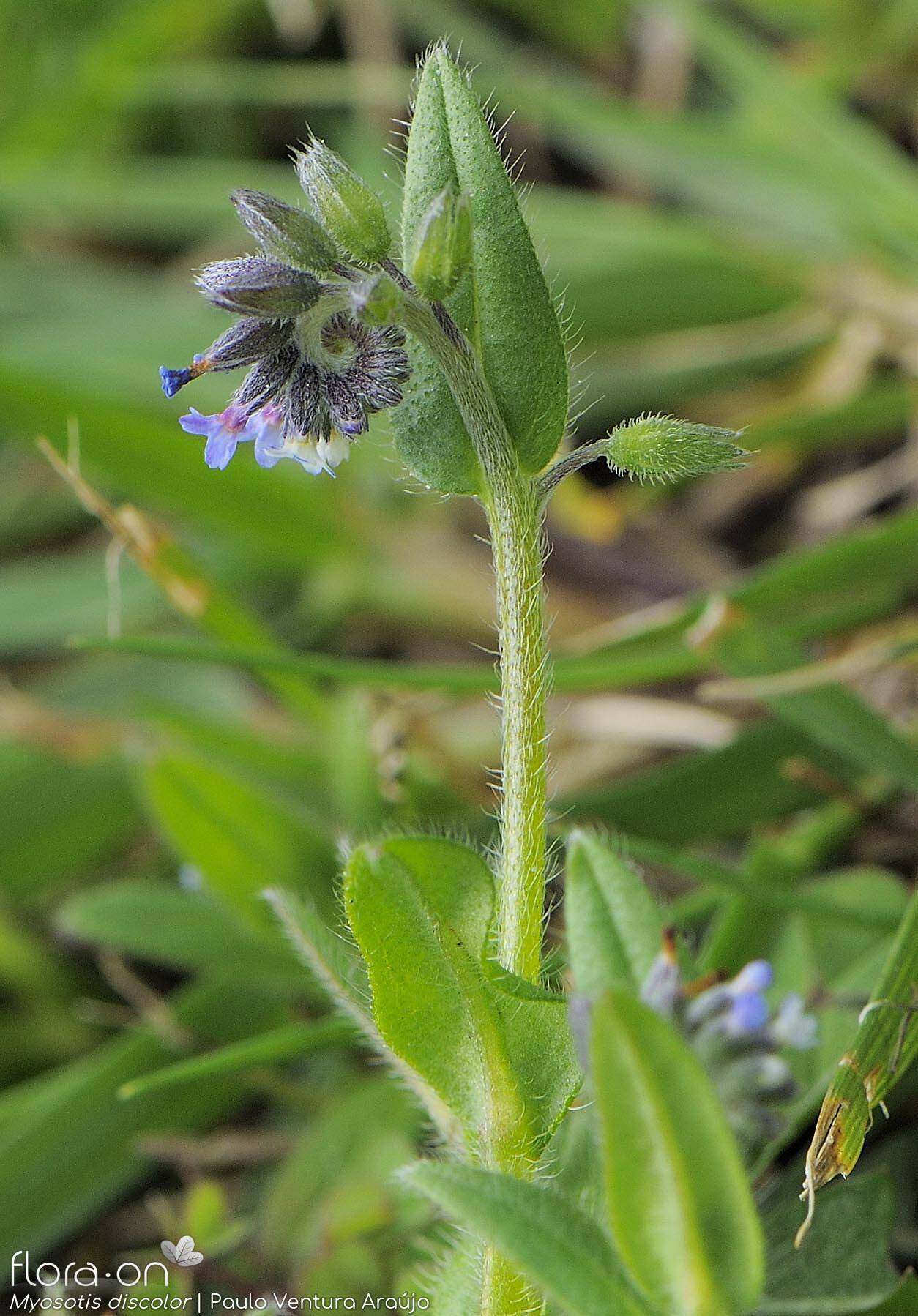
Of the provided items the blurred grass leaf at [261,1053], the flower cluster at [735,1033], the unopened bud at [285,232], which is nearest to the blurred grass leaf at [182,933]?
the blurred grass leaf at [261,1053]

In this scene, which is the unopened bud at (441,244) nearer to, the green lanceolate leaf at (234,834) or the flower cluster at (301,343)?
the flower cluster at (301,343)

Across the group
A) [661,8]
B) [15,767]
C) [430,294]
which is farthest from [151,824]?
[661,8]

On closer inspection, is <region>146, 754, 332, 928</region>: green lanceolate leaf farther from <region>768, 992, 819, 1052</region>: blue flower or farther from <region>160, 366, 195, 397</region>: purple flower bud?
<region>768, 992, 819, 1052</region>: blue flower

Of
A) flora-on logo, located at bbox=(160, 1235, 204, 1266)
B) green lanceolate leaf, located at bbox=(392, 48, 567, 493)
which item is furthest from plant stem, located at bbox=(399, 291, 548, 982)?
flora-on logo, located at bbox=(160, 1235, 204, 1266)

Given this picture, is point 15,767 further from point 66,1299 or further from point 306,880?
point 66,1299

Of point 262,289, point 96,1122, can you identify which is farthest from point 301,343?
point 96,1122
